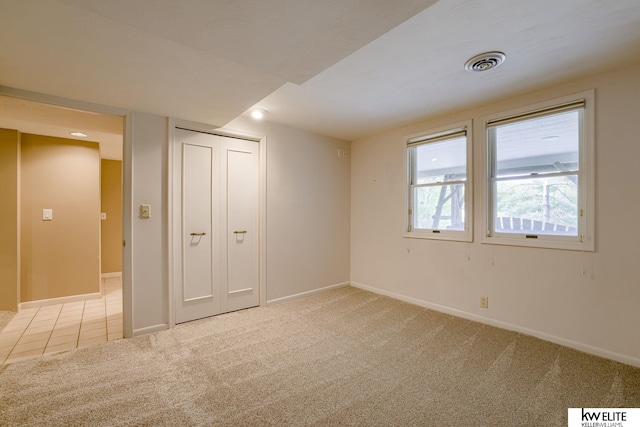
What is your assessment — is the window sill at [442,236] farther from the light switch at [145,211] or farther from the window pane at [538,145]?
the light switch at [145,211]

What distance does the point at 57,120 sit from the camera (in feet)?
10.0

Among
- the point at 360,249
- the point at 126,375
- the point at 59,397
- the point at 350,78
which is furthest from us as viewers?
the point at 360,249

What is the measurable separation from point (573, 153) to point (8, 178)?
20.5ft

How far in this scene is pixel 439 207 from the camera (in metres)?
3.66

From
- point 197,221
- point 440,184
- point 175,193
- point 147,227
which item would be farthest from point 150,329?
point 440,184

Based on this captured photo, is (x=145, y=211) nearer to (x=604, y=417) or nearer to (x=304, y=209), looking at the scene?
(x=304, y=209)

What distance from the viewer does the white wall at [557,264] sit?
2324mm

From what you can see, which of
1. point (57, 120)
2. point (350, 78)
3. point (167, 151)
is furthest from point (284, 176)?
point (57, 120)

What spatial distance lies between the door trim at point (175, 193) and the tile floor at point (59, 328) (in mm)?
777

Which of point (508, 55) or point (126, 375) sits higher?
point (508, 55)

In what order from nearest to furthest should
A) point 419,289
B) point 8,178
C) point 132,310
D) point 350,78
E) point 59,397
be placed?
point 59,397 < point 350,78 < point 132,310 < point 8,178 < point 419,289

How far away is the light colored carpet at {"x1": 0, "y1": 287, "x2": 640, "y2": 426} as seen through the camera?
1.71 m

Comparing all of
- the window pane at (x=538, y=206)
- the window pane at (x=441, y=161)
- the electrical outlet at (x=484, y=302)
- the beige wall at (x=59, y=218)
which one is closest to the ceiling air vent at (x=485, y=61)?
the window pane at (x=441, y=161)

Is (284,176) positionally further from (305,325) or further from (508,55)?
(508,55)
